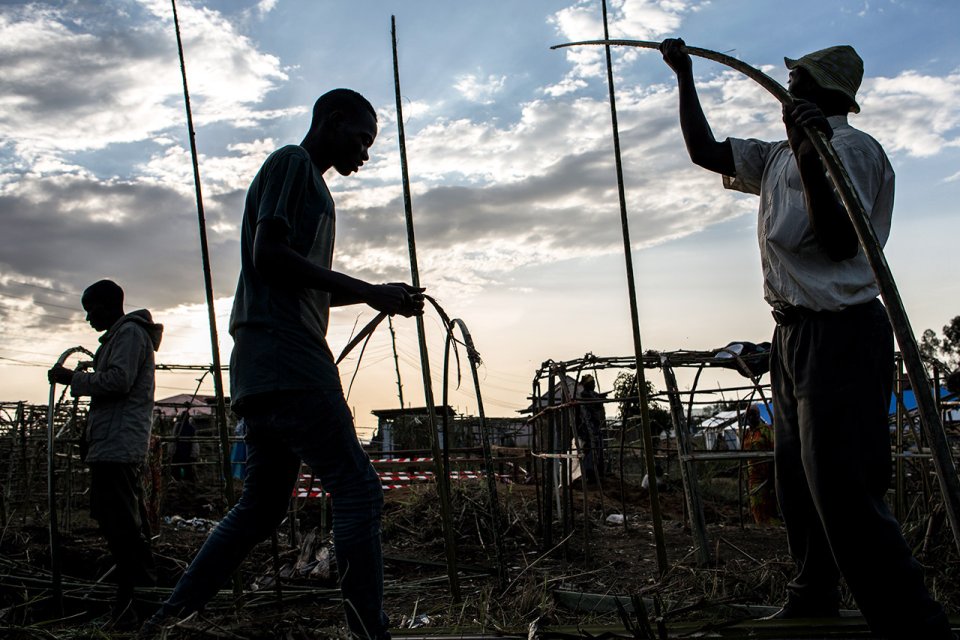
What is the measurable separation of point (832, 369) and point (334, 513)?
1.44 meters

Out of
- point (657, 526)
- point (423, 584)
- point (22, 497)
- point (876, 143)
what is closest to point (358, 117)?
point (876, 143)

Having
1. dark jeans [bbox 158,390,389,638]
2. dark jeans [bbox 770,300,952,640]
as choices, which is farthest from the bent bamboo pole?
dark jeans [bbox 158,390,389,638]

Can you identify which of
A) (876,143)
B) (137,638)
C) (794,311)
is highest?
(876,143)

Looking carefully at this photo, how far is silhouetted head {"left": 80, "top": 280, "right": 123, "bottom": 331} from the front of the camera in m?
4.00

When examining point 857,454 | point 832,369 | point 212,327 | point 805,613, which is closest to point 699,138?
point 832,369

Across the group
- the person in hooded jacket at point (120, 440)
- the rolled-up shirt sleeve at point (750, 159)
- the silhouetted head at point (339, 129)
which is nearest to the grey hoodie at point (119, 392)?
the person in hooded jacket at point (120, 440)

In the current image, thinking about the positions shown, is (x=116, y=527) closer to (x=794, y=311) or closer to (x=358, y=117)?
(x=358, y=117)

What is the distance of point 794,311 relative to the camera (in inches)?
87.4

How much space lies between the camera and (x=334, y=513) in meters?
2.13

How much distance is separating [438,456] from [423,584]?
1.87 meters

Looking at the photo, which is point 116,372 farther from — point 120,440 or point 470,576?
point 470,576

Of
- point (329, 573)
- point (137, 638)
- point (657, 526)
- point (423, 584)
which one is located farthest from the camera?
point (329, 573)

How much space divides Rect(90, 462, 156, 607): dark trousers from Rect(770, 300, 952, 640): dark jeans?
320 centimetres

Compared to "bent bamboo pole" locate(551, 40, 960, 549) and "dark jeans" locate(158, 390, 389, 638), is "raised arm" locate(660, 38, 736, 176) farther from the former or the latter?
"dark jeans" locate(158, 390, 389, 638)
